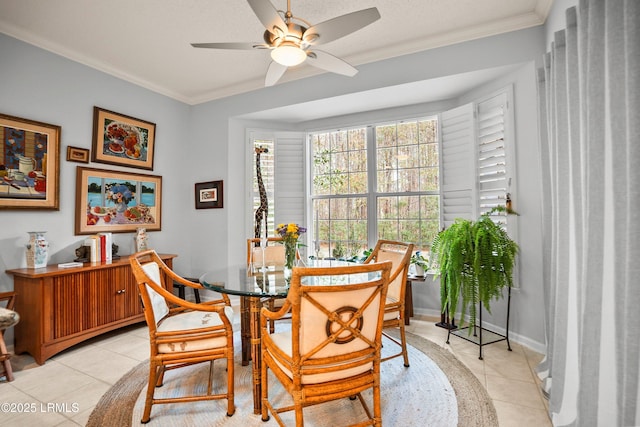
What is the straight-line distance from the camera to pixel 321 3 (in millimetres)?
2451

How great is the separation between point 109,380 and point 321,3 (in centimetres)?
331

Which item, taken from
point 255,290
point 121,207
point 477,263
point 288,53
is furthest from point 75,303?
point 477,263

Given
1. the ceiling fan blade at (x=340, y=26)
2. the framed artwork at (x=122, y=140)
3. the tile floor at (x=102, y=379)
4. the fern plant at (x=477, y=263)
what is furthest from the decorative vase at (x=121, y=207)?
the fern plant at (x=477, y=263)

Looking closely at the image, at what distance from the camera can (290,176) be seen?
170 inches

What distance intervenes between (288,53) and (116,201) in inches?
112

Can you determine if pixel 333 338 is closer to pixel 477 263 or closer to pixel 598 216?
pixel 598 216

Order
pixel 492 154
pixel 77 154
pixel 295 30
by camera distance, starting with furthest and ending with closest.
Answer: pixel 77 154 < pixel 492 154 < pixel 295 30

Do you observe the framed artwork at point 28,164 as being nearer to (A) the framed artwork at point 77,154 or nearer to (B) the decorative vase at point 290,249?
(A) the framed artwork at point 77,154

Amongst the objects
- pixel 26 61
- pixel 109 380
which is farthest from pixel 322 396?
pixel 26 61

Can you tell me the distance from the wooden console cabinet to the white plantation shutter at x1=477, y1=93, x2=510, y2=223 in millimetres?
3766

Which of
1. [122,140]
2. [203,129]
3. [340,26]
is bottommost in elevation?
[122,140]

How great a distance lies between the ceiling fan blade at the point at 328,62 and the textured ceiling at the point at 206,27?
0.58 meters

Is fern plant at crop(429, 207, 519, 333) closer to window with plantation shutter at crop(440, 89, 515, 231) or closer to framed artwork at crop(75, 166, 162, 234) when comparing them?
window with plantation shutter at crop(440, 89, 515, 231)

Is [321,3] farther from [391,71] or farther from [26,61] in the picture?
[26,61]
